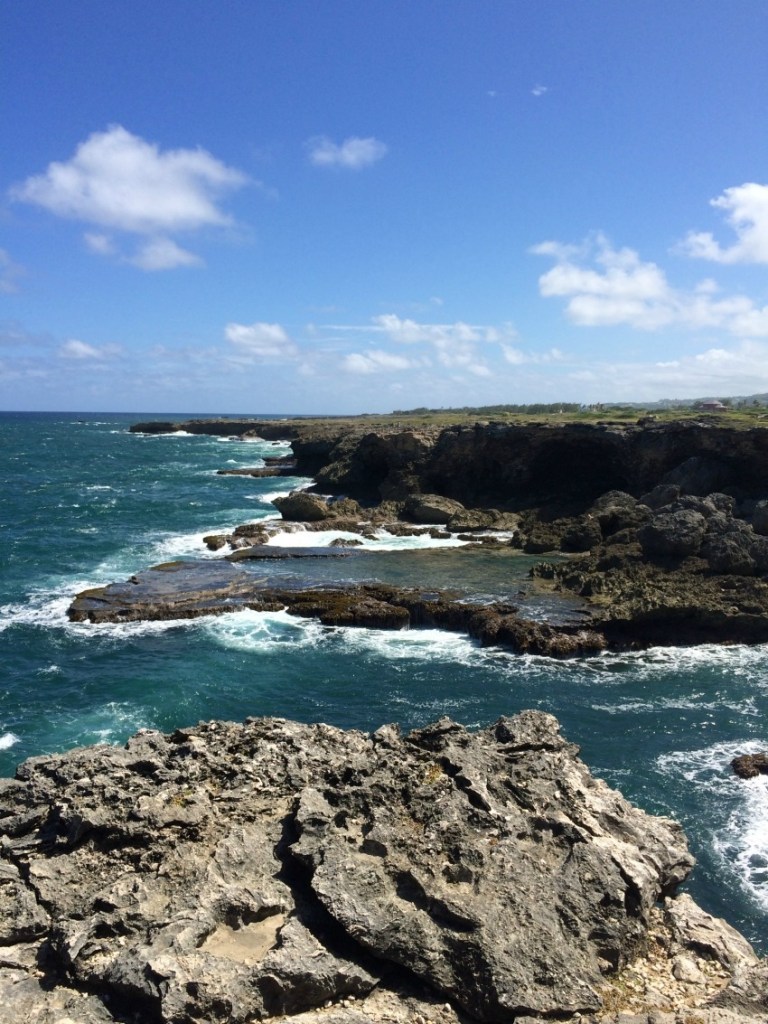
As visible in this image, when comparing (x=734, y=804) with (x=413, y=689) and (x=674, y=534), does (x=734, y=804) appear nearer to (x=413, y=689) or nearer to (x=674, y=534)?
(x=413, y=689)

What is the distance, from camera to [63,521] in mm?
60094

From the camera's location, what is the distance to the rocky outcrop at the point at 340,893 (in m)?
9.04

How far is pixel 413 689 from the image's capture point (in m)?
26.9

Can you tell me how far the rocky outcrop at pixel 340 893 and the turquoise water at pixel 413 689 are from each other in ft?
21.6

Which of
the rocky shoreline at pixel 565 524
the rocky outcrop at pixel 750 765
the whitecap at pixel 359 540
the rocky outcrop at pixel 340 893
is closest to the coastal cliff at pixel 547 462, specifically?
the rocky shoreline at pixel 565 524

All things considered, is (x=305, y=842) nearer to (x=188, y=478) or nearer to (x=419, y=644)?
(x=419, y=644)

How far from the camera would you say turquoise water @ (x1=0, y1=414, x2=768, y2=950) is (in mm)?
19766

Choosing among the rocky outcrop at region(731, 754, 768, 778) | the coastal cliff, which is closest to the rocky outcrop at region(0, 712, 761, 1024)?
the rocky outcrop at region(731, 754, 768, 778)

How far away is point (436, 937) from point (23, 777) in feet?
25.1

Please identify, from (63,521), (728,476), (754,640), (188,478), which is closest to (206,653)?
(754,640)

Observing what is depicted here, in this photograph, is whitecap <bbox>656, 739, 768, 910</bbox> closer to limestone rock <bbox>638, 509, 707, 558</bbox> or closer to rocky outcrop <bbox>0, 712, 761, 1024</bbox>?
rocky outcrop <bbox>0, 712, 761, 1024</bbox>

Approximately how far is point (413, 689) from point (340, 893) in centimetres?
1708

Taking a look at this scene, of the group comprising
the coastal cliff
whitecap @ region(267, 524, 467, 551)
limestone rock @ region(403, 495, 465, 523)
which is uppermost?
the coastal cliff

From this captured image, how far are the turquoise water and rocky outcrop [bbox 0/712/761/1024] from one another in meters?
6.57
